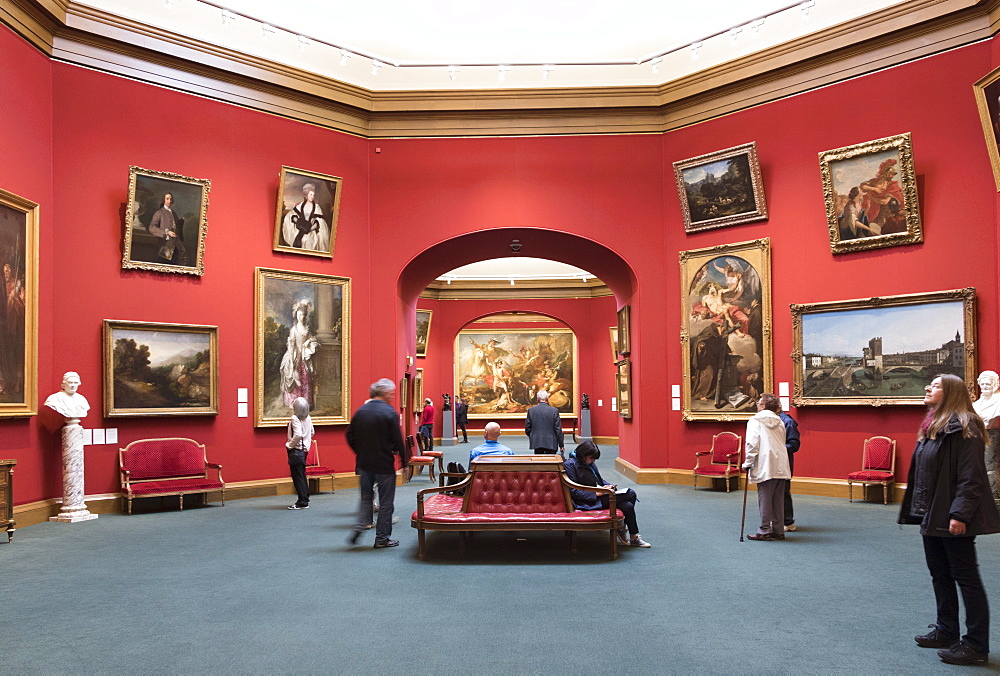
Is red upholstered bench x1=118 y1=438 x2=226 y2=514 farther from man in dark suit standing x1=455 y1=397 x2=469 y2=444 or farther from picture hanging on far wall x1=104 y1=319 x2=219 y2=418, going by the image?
man in dark suit standing x1=455 y1=397 x2=469 y2=444

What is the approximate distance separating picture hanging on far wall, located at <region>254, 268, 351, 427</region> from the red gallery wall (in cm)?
24

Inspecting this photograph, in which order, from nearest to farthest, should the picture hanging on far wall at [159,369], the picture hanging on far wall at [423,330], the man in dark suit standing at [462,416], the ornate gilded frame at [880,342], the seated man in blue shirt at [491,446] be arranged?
the seated man in blue shirt at [491,446] → the ornate gilded frame at [880,342] → the picture hanging on far wall at [159,369] → the picture hanging on far wall at [423,330] → the man in dark suit standing at [462,416]

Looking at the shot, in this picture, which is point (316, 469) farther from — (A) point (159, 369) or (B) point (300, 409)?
(A) point (159, 369)

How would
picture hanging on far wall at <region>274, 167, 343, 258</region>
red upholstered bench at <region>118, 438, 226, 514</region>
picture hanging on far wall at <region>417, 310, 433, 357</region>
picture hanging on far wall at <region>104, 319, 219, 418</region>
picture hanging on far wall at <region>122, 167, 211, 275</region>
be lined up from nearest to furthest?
red upholstered bench at <region>118, 438, 226, 514</region> < picture hanging on far wall at <region>104, 319, 219, 418</region> < picture hanging on far wall at <region>122, 167, 211, 275</region> < picture hanging on far wall at <region>274, 167, 343, 258</region> < picture hanging on far wall at <region>417, 310, 433, 357</region>

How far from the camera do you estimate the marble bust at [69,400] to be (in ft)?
36.6

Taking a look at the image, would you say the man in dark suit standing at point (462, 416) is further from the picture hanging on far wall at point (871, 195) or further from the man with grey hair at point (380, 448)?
the man with grey hair at point (380, 448)

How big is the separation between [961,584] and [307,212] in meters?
11.9

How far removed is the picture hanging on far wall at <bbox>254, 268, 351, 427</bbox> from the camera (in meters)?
13.9

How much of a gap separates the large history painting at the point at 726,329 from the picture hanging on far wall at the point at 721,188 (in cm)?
51

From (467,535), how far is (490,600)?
9.67 feet

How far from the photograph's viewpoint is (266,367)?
13852mm

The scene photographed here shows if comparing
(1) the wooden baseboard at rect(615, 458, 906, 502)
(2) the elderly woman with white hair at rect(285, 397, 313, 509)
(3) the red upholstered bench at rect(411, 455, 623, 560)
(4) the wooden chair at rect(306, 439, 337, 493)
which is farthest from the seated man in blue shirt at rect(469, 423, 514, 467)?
(1) the wooden baseboard at rect(615, 458, 906, 502)

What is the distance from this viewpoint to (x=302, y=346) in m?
14.3

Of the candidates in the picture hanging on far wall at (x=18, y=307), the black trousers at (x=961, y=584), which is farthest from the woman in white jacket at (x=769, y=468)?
the picture hanging on far wall at (x=18, y=307)
